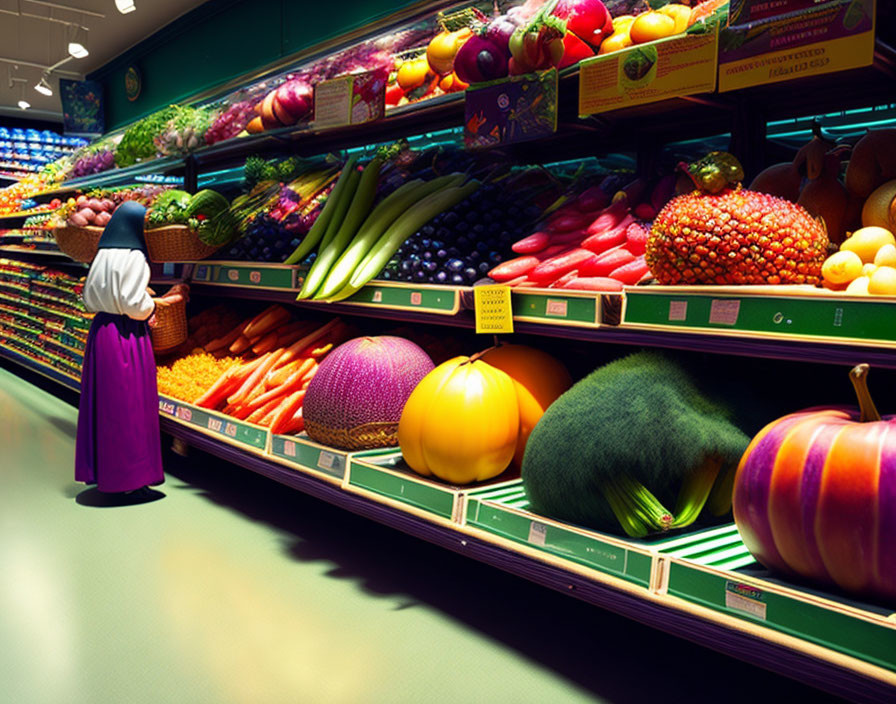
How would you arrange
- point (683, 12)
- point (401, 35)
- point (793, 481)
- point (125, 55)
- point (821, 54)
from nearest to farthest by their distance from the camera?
point (793, 481), point (821, 54), point (683, 12), point (401, 35), point (125, 55)

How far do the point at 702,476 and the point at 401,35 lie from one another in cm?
284

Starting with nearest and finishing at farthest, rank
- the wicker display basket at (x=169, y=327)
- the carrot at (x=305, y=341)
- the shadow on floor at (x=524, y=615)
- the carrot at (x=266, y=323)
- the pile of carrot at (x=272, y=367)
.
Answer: the shadow on floor at (x=524, y=615) → the pile of carrot at (x=272, y=367) → the carrot at (x=305, y=341) → the carrot at (x=266, y=323) → the wicker display basket at (x=169, y=327)

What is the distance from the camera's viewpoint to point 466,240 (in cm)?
274

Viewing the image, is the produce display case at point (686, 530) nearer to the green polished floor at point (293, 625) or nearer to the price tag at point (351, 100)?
the price tag at point (351, 100)

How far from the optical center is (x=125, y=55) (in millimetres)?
8641

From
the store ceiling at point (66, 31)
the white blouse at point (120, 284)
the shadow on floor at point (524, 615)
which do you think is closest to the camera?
the shadow on floor at point (524, 615)

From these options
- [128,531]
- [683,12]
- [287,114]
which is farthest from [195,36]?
[683,12]

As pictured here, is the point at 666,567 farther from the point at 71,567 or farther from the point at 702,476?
the point at 71,567

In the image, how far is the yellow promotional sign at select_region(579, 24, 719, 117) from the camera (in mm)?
1879

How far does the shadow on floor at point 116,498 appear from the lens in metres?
3.58

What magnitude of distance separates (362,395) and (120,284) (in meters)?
1.50

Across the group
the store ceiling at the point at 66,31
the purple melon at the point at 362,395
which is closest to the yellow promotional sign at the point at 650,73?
the purple melon at the point at 362,395

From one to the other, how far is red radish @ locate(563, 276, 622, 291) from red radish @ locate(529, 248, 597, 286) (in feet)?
0.29

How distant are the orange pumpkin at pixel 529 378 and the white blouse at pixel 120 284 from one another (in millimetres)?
1809
